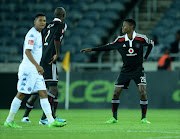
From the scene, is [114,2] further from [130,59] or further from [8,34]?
[130,59]

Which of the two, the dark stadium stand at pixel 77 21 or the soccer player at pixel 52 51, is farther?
the dark stadium stand at pixel 77 21

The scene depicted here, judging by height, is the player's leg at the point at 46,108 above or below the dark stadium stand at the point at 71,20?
below

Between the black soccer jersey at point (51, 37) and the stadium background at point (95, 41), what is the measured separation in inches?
288

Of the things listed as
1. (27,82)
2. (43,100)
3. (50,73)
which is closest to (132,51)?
(50,73)

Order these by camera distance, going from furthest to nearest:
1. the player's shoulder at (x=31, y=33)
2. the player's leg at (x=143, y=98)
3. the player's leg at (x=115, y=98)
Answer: the player's leg at (x=115, y=98) → the player's leg at (x=143, y=98) → the player's shoulder at (x=31, y=33)

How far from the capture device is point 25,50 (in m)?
7.85

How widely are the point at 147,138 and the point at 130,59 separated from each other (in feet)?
11.0

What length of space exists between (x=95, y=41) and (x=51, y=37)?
1142 centimetres

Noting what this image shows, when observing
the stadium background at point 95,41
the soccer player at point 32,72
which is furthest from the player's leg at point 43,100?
the stadium background at point 95,41

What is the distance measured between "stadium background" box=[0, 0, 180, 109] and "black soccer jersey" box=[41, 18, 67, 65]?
7.32 metres

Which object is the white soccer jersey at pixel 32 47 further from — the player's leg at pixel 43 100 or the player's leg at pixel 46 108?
the player's leg at pixel 46 108

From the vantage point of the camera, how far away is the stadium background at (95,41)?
1634 centimetres

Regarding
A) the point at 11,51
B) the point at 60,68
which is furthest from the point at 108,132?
the point at 11,51

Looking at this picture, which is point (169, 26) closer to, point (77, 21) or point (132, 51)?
point (77, 21)
